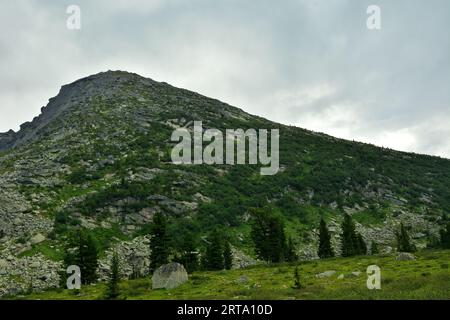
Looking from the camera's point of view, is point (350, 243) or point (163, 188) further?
point (163, 188)

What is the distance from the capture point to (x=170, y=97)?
588 feet

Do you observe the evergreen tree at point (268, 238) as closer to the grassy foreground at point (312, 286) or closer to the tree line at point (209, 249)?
the tree line at point (209, 249)

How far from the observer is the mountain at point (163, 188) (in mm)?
76562

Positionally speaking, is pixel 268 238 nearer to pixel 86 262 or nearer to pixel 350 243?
pixel 350 243

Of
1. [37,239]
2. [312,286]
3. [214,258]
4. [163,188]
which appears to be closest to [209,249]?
[214,258]

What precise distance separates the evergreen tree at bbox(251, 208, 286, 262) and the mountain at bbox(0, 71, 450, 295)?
687cm

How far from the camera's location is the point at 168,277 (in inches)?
1743

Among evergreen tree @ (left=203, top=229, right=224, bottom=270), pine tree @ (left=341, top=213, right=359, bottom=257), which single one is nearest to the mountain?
pine tree @ (left=341, top=213, right=359, bottom=257)

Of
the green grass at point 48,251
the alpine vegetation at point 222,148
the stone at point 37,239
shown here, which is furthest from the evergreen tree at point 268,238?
the alpine vegetation at point 222,148

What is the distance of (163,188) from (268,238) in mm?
36543

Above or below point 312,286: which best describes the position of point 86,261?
above

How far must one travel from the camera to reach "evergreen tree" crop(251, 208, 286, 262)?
70500mm

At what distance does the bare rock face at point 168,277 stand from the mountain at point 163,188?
2266 centimetres

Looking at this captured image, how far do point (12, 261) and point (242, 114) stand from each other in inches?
5259
